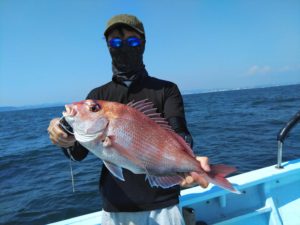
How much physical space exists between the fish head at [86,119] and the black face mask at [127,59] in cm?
95

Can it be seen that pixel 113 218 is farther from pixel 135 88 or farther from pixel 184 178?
pixel 135 88

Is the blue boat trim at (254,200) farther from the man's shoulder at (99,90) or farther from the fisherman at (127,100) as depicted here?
the man's shoulder at (99,90)

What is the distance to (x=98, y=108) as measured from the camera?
2215mm

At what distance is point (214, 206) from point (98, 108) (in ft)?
9.71

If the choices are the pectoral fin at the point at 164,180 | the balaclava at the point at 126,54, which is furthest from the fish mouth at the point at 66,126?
the balaclava at the point at 126,54

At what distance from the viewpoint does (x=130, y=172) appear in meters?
2.81

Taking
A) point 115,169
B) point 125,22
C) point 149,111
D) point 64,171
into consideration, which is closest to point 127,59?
point 125,22

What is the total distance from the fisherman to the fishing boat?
1.28 m

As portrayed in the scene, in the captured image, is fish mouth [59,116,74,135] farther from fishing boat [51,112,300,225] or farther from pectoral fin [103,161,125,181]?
fishing boat [51,112,300,225]

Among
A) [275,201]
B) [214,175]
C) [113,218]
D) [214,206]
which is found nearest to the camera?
[214,175]

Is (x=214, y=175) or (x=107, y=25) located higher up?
(x=107, y=25)

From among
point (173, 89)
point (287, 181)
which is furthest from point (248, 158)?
point (173, 89)

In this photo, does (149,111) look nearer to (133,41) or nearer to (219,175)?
(219,175)

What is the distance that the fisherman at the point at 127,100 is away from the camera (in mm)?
2717
